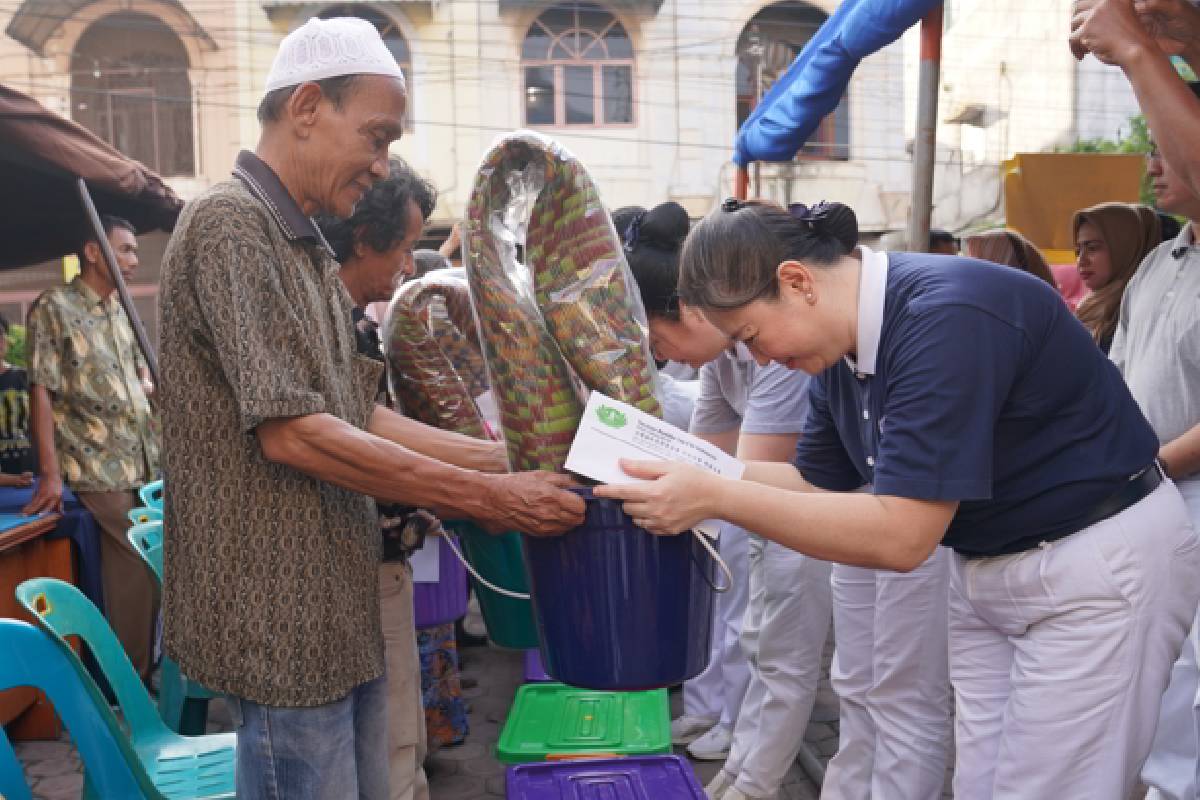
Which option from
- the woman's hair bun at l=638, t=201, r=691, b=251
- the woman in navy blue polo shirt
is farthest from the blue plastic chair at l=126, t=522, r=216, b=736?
the woman in navy blue polo shirt

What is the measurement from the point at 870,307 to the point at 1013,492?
1.35ft

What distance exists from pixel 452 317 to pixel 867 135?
15724 millimetres

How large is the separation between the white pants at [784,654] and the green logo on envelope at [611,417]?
133cm

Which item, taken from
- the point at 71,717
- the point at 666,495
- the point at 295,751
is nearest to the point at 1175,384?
the point at 666,495

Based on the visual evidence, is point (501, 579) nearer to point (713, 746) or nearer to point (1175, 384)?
point (713, 746)

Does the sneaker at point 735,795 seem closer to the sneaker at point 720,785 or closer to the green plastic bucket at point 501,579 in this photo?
the sneaker at point 720,785

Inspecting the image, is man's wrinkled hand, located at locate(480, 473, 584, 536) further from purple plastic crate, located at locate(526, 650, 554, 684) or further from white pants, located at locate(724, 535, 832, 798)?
purple plastic crate, located at locate(526, 650, 554, 684)

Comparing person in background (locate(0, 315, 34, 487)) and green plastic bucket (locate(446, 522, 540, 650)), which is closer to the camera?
green plastic bucket (locate(446, 522, 540, 650))

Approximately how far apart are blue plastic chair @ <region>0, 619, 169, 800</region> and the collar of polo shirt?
1.52 m

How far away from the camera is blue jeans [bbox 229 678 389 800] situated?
1.76m

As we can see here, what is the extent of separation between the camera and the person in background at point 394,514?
99.8 inches

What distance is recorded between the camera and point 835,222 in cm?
186

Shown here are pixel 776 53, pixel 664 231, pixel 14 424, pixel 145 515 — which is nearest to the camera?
pixel 664 231

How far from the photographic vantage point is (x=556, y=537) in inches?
75.9
